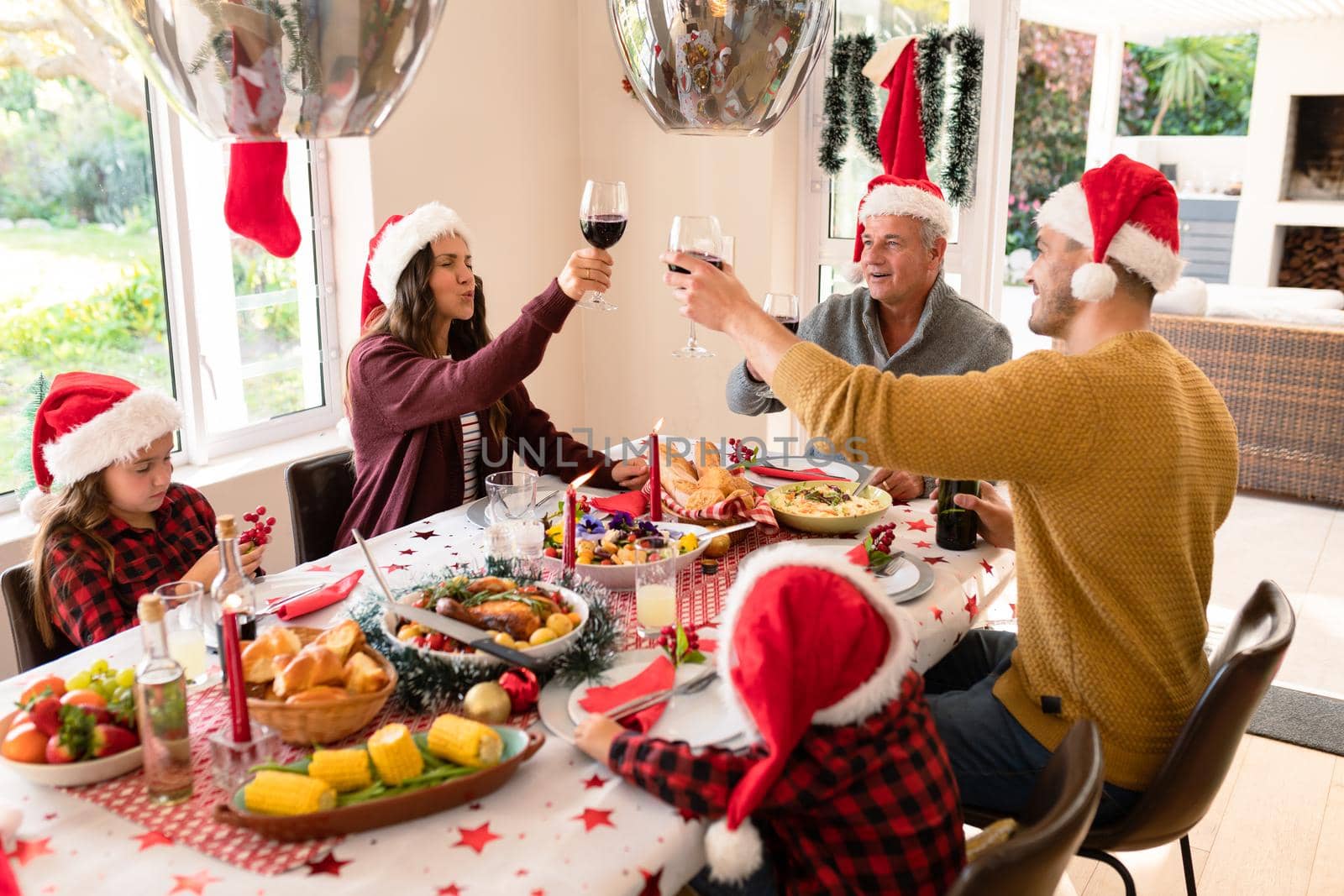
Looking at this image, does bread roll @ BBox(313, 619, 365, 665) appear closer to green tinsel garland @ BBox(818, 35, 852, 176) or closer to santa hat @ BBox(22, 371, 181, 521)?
santa hat @ BBox(22, 371, 181, 521)

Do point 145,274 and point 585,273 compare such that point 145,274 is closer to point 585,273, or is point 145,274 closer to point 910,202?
point 585,273

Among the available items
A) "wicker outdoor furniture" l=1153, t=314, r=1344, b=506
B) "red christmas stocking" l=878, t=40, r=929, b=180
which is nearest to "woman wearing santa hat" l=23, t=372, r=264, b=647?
"red christmas stocking" l=878, t=40, r=929, b=180

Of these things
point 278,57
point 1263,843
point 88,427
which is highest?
point 278,57

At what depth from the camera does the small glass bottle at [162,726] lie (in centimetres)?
116

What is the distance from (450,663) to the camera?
1.36 metres

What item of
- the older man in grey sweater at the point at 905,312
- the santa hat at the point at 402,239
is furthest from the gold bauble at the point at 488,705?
the older man in grey sweater at the point at 905,312

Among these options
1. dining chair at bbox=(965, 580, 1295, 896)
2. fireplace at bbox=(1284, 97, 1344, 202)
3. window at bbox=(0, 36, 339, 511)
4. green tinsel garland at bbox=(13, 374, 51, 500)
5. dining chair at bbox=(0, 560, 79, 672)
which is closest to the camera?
dining chair at bbox=(965, 580, 1295, 896)

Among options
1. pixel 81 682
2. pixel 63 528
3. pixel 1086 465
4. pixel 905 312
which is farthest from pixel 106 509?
pixel 905 312

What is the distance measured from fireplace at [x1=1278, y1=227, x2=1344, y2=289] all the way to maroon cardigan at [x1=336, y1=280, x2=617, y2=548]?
7311mm

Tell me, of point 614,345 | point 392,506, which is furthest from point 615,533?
point 614,345

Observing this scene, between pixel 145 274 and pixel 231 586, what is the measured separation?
70.6 inches

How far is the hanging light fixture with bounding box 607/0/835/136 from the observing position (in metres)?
1.20

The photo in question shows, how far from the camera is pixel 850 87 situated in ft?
12.8

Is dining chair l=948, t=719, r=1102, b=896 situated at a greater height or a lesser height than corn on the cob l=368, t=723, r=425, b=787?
lesser
